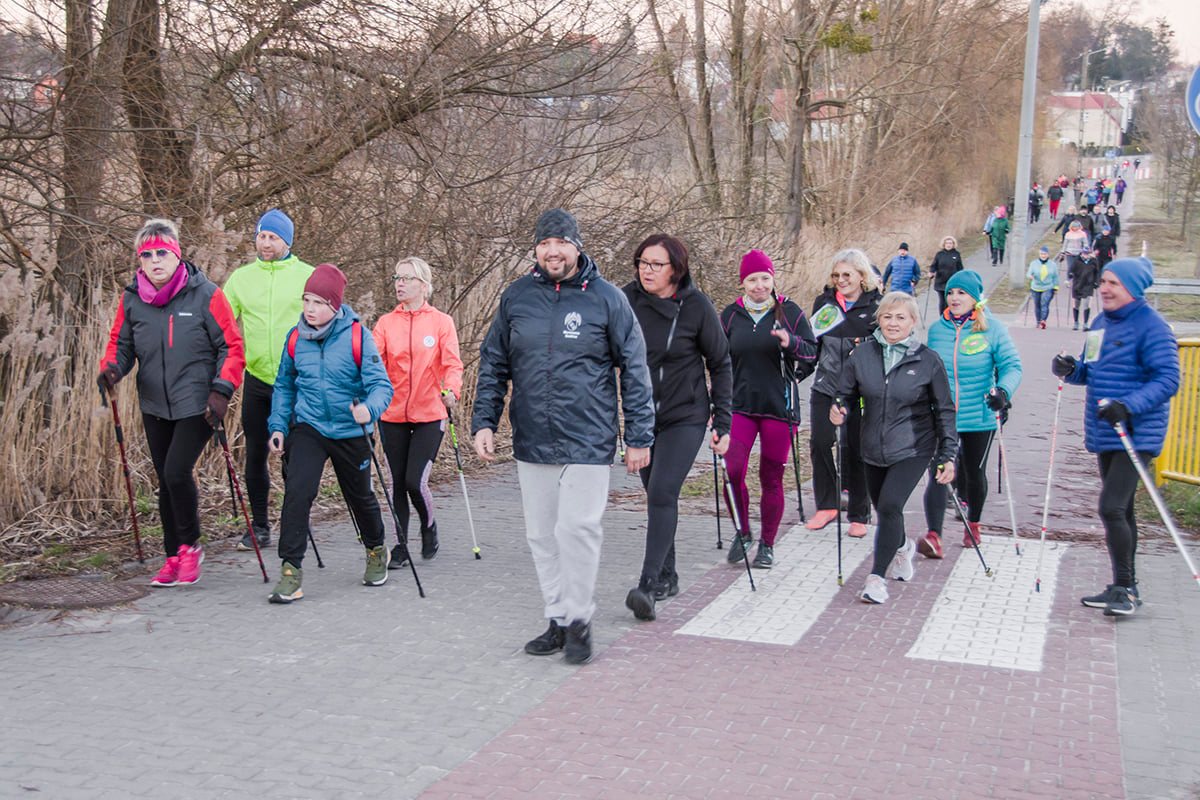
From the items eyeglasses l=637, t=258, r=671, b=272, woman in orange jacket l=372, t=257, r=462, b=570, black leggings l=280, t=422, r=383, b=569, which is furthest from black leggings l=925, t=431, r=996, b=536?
black leggings l=280, t=422, r=383, b=569

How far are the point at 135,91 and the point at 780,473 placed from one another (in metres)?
5.61

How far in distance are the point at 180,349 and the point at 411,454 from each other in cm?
149

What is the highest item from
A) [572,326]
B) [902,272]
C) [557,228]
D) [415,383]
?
[557,228]

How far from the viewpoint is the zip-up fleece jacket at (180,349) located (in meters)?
7.32

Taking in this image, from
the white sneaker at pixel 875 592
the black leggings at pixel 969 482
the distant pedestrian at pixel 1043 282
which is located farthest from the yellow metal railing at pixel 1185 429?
the distant pedestrian at pixel 1043 282

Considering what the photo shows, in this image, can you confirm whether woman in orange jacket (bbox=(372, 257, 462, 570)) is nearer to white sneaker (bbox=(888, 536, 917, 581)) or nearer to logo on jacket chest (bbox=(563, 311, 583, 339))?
logo on jacket chest (bbox=(563, 311, 583, 339))

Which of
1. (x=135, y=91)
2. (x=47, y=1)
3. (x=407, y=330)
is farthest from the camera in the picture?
(x=135, y=91)

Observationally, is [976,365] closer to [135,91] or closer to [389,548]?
[389,548]

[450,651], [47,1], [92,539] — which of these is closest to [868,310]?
[450,651]

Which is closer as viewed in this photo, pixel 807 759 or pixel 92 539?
pixel 807 759

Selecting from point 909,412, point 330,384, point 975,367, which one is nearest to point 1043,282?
point 975,367

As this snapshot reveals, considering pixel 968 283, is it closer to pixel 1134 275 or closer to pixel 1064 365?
pixel 1064 365

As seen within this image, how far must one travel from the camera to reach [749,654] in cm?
634

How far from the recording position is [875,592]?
7.28 metres
